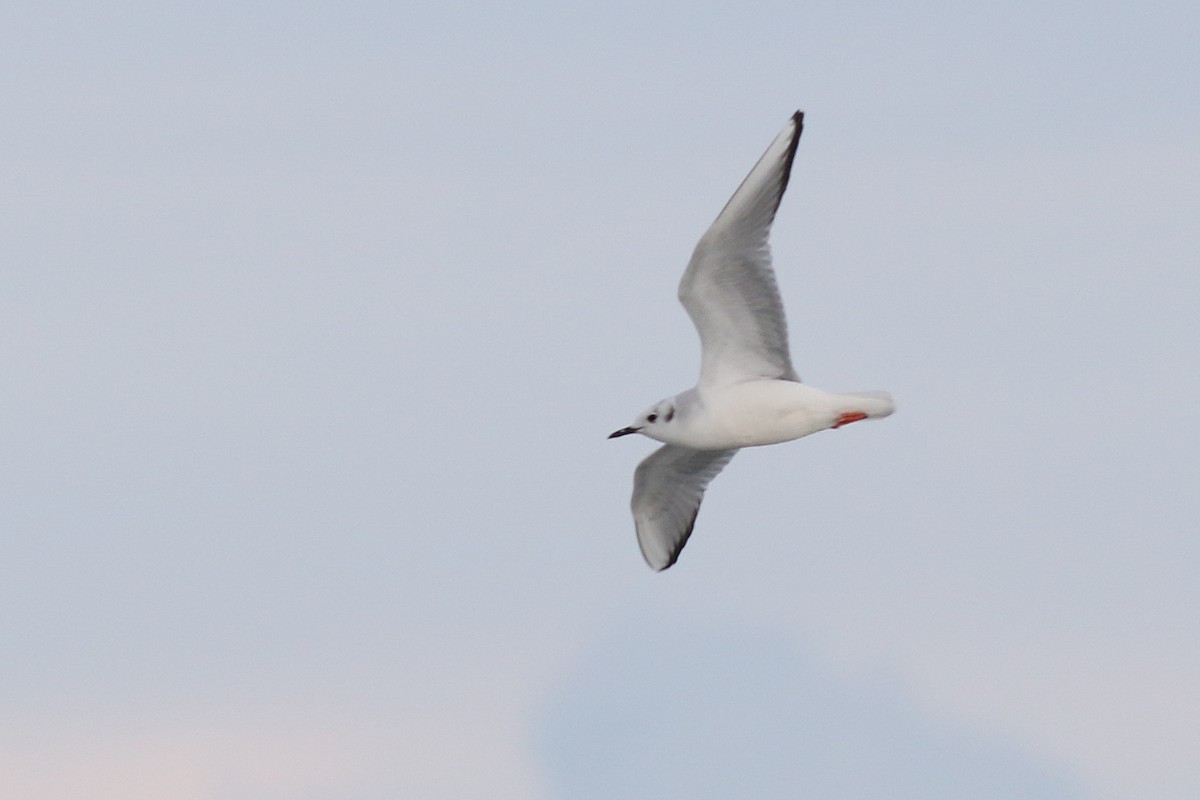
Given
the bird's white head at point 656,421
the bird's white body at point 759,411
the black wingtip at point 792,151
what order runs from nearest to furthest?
the black wingtip at point 792,151 < the bird's white body at point 759,411 < the bird's white head at point 656,421

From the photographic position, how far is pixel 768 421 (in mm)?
19281

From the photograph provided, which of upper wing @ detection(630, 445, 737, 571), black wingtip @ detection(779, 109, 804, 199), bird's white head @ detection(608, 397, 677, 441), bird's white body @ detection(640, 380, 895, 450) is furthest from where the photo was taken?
upper wing @ detection(630, 445, 737, 571)

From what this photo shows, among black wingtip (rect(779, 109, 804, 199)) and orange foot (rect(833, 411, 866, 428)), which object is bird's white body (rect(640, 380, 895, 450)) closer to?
orange foot (rect(833, 411, 866, 428))

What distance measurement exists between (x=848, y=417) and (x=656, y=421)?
1.89 meters

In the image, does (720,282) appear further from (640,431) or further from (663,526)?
(663,526)

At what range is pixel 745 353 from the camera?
19312mm

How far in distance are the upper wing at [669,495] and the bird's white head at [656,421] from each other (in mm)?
1082

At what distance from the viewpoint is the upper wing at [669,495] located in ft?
70.2

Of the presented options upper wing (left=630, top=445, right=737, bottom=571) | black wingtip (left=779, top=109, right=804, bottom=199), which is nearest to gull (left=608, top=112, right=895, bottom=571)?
black wingtip (left=779, top=109, right=804, bottom=199)

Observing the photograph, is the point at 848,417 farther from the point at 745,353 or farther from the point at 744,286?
the point at 744,286

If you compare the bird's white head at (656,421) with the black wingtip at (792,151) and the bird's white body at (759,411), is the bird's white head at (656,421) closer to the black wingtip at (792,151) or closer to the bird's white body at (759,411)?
the bird's white body at (759,411)

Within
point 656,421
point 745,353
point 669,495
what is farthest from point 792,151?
point 669,495

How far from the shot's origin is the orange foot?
62.3 feet

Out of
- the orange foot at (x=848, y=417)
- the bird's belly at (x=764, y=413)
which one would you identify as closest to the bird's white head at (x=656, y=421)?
the bird's belly at (x=764, y=413)
